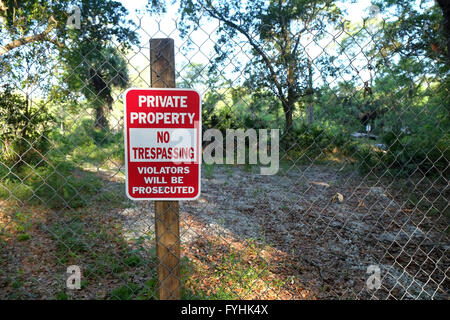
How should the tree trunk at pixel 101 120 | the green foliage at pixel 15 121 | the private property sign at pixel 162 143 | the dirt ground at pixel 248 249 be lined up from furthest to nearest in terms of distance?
the green foliage at pixel 15 121
the dirt ground at pixel 248 249
the tree trunk at pixel 101 120
the private property sign at pixel 162 143

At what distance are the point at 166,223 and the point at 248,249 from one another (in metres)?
2.15

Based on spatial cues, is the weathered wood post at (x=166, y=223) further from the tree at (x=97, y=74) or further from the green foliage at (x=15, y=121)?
the green foliage at (x=15, y=121)

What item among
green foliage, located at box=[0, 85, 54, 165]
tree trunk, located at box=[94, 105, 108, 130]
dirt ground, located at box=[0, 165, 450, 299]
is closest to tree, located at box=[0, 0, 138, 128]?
tree trunk, located at box=[94, 105, 108, 130]

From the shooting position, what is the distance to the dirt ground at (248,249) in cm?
259

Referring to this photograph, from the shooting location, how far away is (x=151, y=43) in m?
1.36

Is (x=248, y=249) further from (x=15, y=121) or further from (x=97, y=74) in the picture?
(x=15, y=121)

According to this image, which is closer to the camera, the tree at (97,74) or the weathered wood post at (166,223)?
the weathered wood post at (166,223)

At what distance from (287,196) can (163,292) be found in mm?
4221

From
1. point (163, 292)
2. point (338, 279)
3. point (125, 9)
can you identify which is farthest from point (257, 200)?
point (125, 9)

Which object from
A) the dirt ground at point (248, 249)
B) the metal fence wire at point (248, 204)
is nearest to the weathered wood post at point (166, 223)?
the metal fence wire at point (248, 204)

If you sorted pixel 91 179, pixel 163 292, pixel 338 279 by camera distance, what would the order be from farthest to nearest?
pixel 91 179
pixel 338 279
pixel 163 292

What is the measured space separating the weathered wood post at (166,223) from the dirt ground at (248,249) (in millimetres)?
752

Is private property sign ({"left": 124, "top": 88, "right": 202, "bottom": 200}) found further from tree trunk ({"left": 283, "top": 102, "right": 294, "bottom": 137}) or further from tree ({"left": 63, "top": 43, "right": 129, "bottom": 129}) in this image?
tree trunk ({"left": 283, "top": 102, "right": 294, "bottom": 137})
